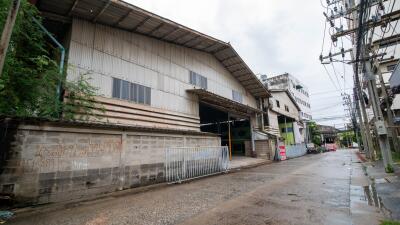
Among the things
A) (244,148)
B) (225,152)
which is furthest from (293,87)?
(225,152)

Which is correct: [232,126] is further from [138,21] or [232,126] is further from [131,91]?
[138,21]

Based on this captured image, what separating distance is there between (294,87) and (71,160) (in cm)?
5521

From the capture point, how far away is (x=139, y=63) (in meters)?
11.3

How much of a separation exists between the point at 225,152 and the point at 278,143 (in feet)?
39.4

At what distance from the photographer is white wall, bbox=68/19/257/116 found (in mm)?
9234

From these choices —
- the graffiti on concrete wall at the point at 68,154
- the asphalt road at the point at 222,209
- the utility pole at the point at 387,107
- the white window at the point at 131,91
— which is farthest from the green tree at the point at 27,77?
the utility pole at the point at 387,107

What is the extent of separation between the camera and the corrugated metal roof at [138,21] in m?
8.83

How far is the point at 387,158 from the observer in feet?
32.3

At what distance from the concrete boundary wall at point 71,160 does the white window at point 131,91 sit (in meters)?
2.44

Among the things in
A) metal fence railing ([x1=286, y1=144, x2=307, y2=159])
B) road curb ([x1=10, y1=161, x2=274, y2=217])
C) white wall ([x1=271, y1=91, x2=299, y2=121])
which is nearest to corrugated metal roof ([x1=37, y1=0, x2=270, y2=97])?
road curb ([x1=10, y1=161, x2=274, y2=217])

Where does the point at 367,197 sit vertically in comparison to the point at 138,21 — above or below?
below

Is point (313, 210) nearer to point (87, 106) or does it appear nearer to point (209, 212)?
point (209, 212)

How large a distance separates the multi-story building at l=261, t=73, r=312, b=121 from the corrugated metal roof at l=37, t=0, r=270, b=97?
31.7m

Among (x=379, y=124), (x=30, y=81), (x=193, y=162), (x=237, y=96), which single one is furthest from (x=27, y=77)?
(x=237, y=96)
